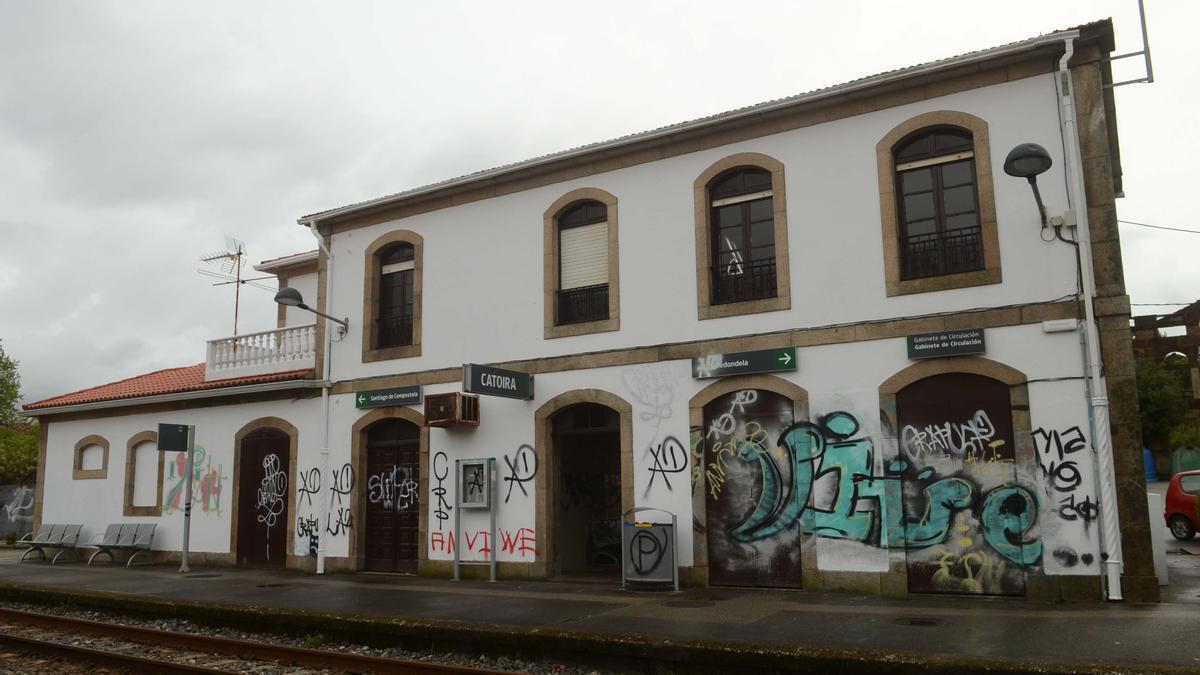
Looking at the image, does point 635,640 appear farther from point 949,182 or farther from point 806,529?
point 949,182

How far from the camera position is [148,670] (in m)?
8.68

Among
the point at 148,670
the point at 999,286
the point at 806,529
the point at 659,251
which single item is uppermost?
the point at 659,251

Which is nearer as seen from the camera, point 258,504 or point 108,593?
point 108,593

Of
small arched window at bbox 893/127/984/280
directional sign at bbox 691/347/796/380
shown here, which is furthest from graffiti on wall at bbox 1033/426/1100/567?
directional sign at bbox 691/347/796/380

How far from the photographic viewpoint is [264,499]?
17219 mm

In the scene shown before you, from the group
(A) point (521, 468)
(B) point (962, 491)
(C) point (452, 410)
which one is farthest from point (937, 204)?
(C) point (452, 410)

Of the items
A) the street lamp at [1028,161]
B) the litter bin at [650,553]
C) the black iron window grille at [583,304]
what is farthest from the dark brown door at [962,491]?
the black iron window grille at [583,304]

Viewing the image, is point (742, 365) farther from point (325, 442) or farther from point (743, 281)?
point (325, 442)

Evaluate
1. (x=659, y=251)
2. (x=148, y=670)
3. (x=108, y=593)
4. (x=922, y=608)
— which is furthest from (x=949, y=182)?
(x=108, y=593)

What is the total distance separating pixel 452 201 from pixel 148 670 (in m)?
9.34

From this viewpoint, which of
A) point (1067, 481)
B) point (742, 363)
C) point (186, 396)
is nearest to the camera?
point (1067, 481)

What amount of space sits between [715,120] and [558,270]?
11.7 ft

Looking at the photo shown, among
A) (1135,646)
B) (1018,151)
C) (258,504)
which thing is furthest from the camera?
(258,504)

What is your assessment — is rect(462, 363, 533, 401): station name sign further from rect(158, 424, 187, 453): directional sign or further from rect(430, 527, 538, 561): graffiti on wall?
rect(158, 424, 187, 453): directional sign
